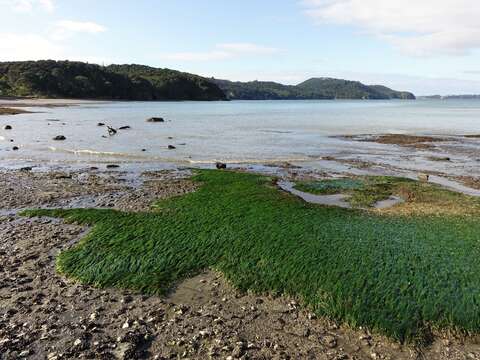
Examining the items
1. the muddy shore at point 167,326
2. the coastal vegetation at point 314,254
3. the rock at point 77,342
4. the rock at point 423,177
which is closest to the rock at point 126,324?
the muddy shore at point 167,326

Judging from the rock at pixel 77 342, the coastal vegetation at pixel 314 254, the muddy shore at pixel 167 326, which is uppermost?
the coastal vegetation at pixel 314 254

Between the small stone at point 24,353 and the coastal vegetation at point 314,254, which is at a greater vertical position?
the coastal vegetation at point 314,254

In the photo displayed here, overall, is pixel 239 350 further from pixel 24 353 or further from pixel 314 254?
pixel 314 254

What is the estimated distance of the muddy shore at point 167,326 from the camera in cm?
932

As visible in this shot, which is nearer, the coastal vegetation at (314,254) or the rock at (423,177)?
the coastal vegetation at (314,254)

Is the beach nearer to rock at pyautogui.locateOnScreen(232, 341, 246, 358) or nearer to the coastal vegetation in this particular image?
rock at pyautogui.locateOnScreen(232, 341, 246, 358)

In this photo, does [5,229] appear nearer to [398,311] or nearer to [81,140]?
[398,311]

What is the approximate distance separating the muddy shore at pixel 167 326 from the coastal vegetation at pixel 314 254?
53cm

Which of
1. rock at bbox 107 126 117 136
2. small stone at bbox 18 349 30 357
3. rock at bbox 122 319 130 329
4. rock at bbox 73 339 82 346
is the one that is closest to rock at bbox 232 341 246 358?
rock at bbox 122 319 130 329

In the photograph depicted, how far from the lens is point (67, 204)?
20641mm

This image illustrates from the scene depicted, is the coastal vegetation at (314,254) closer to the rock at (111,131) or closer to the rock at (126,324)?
the rock at (126,324)

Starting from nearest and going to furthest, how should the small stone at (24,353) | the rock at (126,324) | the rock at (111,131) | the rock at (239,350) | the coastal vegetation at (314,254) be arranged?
the small stone at (24,353), the rock at (239,350), the rock at (126,324), the coastal vegetation at (314,254), the rock at (111,131)

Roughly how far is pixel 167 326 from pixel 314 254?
5.88 meters

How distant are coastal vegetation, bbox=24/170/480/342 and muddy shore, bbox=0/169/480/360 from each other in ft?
1.73
